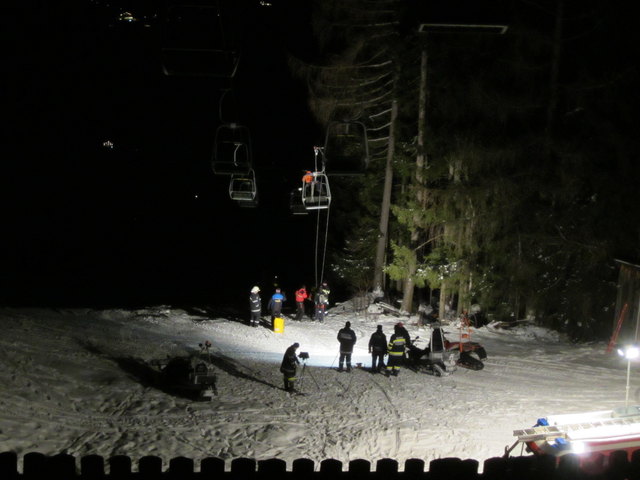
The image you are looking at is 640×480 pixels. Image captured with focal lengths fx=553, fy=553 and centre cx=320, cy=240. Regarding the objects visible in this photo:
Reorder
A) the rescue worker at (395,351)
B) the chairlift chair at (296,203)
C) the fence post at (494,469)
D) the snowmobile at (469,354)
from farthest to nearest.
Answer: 1. the chairlift chair at (296,203)
2. the snowmobile at (469,354)
3. the rescue worker at (395,351)
4. the fence post at (494,469)

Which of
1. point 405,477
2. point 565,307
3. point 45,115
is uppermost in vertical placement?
point 45,115

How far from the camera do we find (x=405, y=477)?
10.8 feet

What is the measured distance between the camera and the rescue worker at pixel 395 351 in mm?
13594

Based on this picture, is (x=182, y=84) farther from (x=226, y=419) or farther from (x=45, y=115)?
(x=226, y=419)

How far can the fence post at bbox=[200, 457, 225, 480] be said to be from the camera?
3217 mm

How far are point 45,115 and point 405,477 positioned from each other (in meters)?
39.3

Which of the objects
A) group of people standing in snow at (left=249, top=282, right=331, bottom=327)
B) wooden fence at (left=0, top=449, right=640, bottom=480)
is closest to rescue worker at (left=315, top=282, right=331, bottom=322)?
group of people standing in snow at (left=249, top=282, right=331, bottom=327)

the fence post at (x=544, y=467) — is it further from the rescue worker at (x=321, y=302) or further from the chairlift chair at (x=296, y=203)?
the rescue worker at (x=321, y=302)

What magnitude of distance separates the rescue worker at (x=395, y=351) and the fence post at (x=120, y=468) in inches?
428

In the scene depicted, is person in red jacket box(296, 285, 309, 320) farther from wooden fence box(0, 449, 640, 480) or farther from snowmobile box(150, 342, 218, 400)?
wooden fence box(0, 449, 640, 480)

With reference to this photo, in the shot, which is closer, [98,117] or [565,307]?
[565,307]

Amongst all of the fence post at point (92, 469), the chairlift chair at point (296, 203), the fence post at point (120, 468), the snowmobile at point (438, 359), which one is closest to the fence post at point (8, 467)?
the fence post at point (92, 469)

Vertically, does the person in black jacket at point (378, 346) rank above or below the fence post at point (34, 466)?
below

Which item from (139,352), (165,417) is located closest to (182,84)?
(139,352)
